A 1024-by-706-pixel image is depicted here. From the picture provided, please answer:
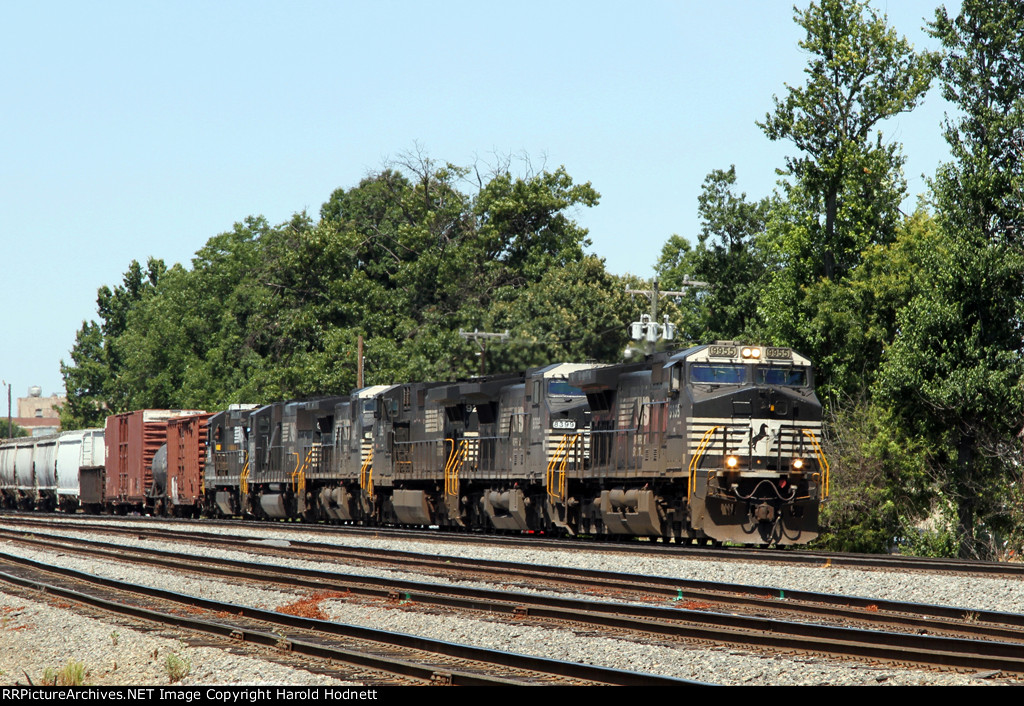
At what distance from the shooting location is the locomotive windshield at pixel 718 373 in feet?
70.9

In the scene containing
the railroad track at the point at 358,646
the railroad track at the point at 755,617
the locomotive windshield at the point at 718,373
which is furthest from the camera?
the locomotive windshield at the point at 718,373

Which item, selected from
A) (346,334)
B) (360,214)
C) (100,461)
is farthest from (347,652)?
(360,214)

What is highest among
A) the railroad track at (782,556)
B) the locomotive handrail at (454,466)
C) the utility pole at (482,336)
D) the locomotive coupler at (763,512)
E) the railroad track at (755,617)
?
the utility pole at (482,336)

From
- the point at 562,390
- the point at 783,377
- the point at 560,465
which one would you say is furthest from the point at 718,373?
the point at 562,390

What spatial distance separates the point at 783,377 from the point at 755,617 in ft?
35.7

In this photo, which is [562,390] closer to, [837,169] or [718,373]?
[718,373]

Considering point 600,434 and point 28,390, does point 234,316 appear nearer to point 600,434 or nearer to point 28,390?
point 28,390

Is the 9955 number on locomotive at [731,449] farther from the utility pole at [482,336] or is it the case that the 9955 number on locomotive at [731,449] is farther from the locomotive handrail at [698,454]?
the utility pole at [482,336]

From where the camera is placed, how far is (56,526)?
113 ft

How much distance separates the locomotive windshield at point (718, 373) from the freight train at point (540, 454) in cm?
3

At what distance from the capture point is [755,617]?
11602 mm

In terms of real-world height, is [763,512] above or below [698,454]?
below

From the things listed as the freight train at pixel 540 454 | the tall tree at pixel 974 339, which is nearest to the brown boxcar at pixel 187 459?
the freight train at pixel 540 454

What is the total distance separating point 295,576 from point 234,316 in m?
60.1
